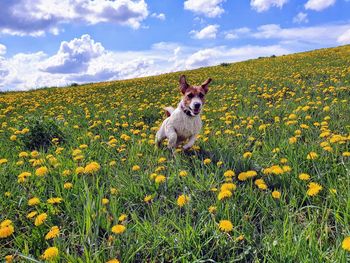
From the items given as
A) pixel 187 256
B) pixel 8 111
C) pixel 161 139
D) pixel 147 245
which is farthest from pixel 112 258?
pixel 8 111

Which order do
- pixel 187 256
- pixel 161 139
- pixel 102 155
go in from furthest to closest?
pixel 161 139
pixel 102 155
pixel 187 256

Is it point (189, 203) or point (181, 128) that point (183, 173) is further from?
point (181, 128)

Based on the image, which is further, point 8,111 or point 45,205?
point 8,111

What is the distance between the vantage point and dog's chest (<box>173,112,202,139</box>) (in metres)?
4.64

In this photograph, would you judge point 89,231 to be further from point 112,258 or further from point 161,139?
point 161,139

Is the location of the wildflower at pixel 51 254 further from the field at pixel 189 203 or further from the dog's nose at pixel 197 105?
the dog's nose at pixel 197 105

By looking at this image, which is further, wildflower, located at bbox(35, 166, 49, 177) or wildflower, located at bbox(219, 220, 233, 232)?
wildflower, located at bbox(35, 166, 49, 177)

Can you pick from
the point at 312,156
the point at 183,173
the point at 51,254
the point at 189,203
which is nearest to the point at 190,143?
the point at 183,173

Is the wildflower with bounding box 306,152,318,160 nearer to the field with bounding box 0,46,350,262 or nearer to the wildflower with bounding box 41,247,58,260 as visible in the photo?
the field with bounding box 0,46,350,262

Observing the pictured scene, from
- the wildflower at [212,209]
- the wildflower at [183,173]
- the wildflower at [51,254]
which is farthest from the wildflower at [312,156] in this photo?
the wildflower at [51,254]

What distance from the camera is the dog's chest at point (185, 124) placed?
464 cm

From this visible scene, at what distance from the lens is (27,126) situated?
595 centimetres

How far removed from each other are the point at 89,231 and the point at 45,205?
86cm

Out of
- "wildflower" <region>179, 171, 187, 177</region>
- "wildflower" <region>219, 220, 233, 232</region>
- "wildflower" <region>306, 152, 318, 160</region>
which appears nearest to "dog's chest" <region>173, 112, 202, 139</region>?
"wildflower" <region>179, 171, 187, 177</region>
